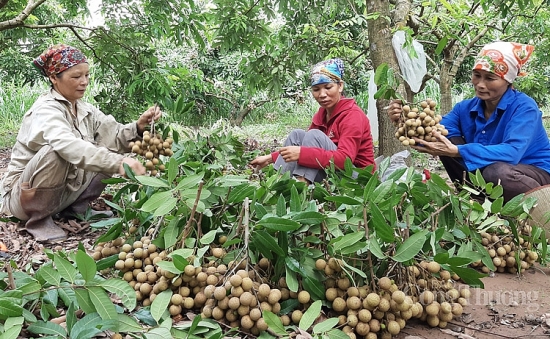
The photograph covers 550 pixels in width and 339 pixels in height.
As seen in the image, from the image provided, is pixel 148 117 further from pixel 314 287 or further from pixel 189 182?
pixel 314 287

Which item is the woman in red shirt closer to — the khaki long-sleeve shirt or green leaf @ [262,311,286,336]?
the khaki long-sleeve shirt

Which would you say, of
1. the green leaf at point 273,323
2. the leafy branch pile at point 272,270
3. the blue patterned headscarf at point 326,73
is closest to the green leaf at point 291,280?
the leafy branch pile at point 272,270

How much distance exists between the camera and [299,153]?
7.45 ft

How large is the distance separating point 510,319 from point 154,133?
161 centimetres

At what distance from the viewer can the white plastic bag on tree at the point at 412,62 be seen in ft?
8.64

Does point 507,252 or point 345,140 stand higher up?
point 345,140

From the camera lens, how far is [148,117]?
2340 mm

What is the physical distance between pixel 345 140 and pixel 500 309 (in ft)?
3.84

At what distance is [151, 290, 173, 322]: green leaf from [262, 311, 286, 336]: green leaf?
0.95ft

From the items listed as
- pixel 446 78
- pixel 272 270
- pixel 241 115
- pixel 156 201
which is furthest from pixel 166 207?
pixel 241 115

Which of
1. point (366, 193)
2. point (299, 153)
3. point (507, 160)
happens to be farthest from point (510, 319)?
point (299, 153)

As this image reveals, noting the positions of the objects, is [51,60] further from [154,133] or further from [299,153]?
[299,153]

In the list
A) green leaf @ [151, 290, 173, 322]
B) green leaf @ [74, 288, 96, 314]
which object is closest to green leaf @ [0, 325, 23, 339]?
green leaf @ [74, 288, 96, 314]

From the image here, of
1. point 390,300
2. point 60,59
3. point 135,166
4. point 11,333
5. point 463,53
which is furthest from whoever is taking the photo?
point 463,53
